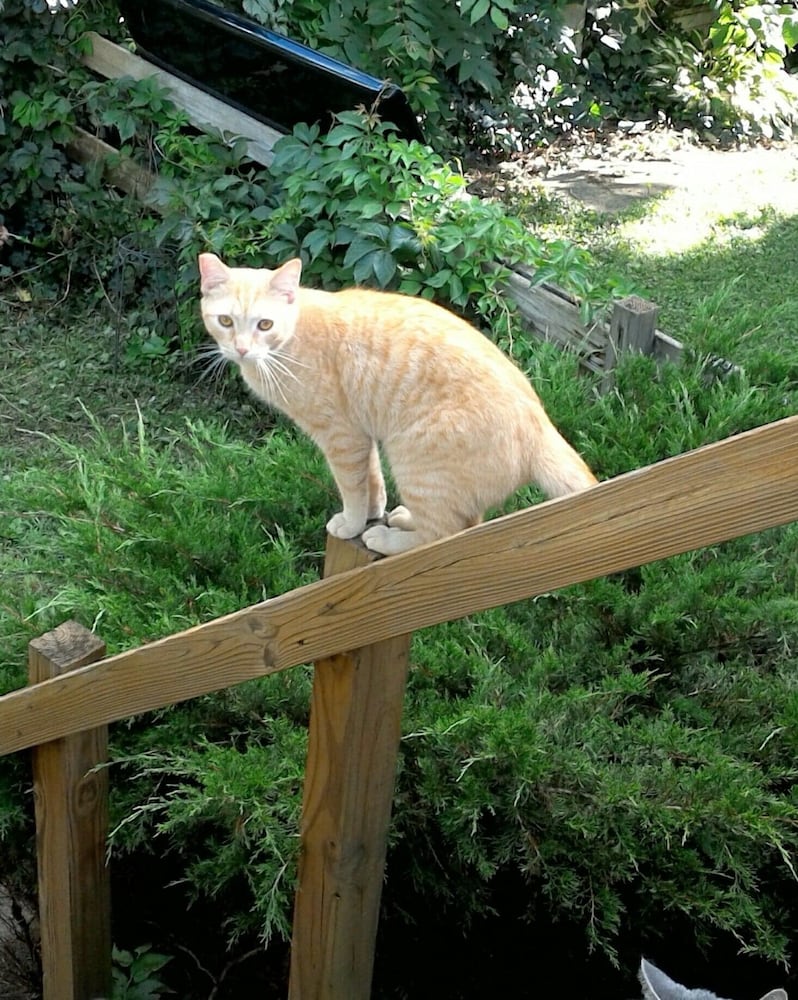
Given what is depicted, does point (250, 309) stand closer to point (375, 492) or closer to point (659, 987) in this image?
point (375, 492)

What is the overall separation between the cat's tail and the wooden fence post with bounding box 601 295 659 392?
201 cm

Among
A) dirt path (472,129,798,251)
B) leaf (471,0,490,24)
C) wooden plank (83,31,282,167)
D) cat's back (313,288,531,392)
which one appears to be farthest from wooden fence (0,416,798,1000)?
dirt path (472,129,798,251)

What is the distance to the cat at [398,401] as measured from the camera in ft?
7.37

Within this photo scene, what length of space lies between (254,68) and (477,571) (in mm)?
5078

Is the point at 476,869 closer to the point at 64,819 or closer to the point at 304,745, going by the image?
the point at 304,745

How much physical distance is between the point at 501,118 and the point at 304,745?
19.9ft

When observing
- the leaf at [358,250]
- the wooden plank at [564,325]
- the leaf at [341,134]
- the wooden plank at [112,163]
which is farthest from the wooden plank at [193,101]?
the wooden plank at [564,325]

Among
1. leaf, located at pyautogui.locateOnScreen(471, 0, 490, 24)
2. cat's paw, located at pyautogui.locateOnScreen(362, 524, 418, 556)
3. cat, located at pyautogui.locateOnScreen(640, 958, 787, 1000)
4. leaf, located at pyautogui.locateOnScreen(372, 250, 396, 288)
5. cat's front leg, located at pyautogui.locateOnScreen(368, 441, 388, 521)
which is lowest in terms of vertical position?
leaf, located at pyautogui.locateOnScreen(372, 250, 396, 288)

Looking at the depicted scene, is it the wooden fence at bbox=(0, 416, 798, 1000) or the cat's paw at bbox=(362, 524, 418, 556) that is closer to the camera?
the wooden fence at bbox=(0, 416, 798, 1000)

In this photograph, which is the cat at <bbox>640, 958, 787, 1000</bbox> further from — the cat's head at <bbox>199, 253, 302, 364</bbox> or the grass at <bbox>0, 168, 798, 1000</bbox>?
the cat's head at <bbox>199, 253, 302, 364</bbox>

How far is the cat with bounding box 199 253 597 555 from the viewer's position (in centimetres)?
225

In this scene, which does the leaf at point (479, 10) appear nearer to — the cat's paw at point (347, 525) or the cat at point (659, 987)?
the cat's paw at point (347, 525)

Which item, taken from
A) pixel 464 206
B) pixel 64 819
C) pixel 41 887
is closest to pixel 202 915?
pixel 41 887

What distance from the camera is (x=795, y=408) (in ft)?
12.3
